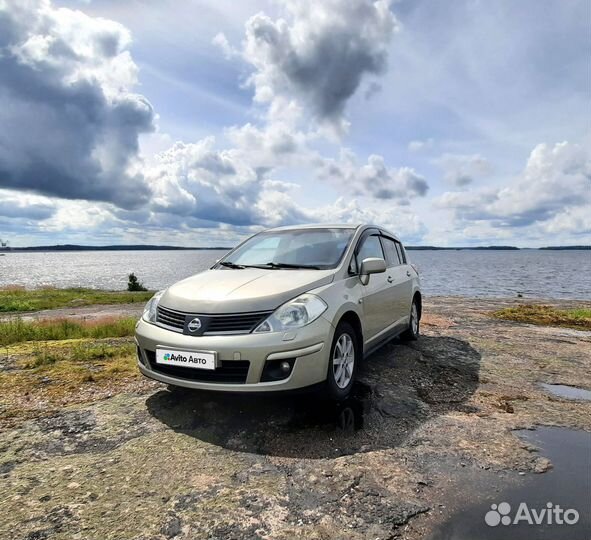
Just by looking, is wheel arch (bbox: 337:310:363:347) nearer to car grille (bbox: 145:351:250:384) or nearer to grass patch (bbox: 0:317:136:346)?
car grille (bbox: 145:351:250:384)

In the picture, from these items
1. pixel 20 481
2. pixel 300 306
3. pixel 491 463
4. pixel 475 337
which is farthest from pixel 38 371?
pixel 475 337

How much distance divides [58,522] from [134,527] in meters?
0.43

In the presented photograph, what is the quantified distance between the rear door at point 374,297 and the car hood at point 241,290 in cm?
68

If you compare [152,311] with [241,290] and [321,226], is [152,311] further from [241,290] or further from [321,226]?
[321,226]

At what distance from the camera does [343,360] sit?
3.84 m

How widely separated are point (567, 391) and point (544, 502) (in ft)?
8.36

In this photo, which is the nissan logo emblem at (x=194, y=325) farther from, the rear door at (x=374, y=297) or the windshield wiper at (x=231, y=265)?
the rear door at (x=374, y=297)

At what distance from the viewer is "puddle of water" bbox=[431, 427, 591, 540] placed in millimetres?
2193

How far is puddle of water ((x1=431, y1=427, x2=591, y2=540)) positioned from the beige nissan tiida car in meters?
1.44

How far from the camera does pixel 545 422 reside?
363 cm

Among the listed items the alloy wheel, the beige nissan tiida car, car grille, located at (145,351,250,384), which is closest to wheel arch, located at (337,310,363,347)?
the beige nissan tiida car

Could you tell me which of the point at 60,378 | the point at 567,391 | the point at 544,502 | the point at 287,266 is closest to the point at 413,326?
the point at 567,391

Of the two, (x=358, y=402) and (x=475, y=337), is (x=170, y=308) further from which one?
(x=475, y=337)

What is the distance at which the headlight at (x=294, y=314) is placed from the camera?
332cm
